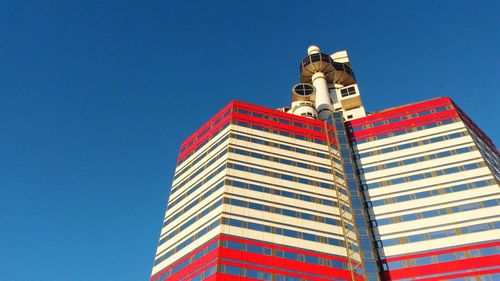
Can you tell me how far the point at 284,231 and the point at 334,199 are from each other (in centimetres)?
1144

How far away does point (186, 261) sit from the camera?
57.2m

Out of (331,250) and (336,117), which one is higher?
(336,117)

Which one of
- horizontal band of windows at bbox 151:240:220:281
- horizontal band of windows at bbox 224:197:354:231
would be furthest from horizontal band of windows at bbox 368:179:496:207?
horizontal band of windows at bbox 151:240:220:281

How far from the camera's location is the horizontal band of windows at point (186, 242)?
2268 inches

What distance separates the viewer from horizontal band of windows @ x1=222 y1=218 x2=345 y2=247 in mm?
57188

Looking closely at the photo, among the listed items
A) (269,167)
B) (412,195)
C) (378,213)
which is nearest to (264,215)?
(269,167)

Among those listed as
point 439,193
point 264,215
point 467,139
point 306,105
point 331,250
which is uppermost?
point 306,105

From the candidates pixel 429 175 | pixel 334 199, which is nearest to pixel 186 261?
pixel 334 199

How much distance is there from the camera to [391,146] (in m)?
72.3

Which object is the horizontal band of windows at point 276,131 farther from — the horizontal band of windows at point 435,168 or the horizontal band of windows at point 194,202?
the horizontal band of windows at point 194,202

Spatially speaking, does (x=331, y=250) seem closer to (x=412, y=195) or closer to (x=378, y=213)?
(x=378, y=213)

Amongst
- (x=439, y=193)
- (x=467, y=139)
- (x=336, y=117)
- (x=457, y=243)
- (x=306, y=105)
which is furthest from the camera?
(x=306, y=105)

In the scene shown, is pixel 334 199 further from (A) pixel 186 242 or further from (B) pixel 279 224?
(A) pixel 186 242

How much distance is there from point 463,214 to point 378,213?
39.3 feet
